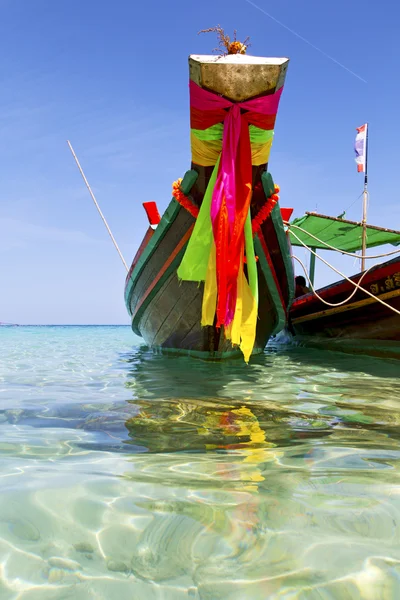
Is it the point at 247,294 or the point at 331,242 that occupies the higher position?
the point at 331,242

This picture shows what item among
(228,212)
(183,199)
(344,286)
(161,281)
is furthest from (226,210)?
(344,286)

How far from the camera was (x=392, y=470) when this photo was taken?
5.33 ft

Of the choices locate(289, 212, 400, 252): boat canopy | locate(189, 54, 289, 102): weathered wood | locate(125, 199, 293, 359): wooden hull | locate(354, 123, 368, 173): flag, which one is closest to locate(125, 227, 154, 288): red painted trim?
locate(125, 199, 293, 359): wooden hull

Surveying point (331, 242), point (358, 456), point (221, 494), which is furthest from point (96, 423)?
point (331, 242)

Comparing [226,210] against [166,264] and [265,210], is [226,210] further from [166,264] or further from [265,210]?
[166,264]

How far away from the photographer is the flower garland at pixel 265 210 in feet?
15.1

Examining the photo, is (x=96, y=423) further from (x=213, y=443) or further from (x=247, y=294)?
(x=247, y=294)

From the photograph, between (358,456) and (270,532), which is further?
(358,456)

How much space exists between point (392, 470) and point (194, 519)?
831 millimetres

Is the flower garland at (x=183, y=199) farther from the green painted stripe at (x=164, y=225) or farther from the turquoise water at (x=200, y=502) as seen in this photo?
the turquoise water at (x=200, y=502)

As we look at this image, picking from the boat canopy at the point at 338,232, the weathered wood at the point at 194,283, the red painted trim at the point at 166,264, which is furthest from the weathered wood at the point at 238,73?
the boat canopy at the point at 338,232

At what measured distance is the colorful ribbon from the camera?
3.68 meters

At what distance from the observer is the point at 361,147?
A: 34.4ft

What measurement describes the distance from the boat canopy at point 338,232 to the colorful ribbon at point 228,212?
21.1ft
